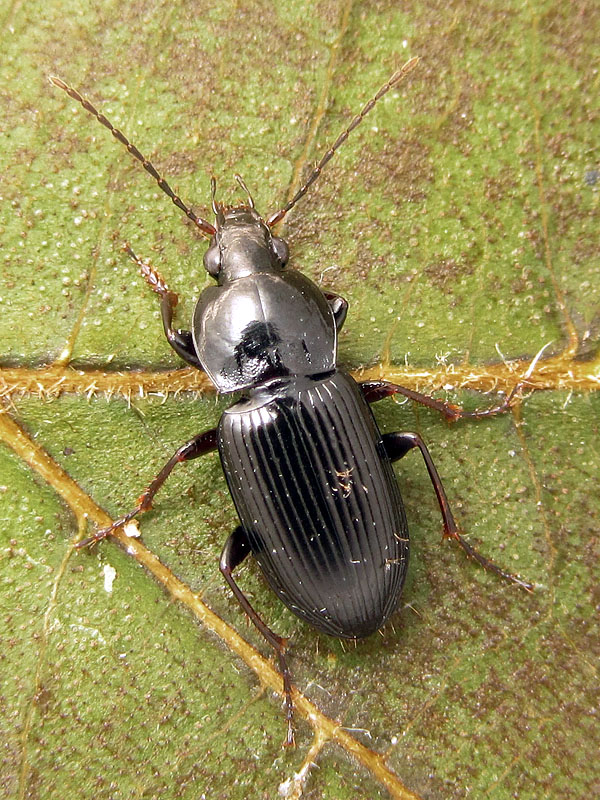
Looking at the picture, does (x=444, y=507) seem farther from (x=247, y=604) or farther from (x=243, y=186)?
(x=243, y=186)

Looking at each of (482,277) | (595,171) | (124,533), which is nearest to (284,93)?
(482,277)

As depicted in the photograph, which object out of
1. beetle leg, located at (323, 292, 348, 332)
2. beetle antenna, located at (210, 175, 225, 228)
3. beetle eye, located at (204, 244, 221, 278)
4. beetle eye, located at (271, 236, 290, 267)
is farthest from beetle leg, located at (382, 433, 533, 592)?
beetle antenna, located at (210, 175, 225, 228)

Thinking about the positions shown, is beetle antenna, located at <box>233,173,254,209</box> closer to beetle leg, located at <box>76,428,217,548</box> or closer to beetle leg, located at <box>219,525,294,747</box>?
beetle leg, located at <box>76,428,217,548</box>

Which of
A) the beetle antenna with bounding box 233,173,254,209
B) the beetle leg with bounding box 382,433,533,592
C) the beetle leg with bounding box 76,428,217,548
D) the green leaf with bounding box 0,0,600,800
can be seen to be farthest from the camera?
the beetle antenna with bounding box 233,173,254,209

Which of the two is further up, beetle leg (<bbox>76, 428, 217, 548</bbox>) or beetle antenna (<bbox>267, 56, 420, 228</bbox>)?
beetle antenna (<bbox>267, 56, 420, 228</bbox>)

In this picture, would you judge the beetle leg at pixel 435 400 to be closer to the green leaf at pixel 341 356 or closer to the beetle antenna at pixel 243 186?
the green leaf at pixel 341 356

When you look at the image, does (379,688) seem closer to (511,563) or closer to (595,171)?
(511,563)
